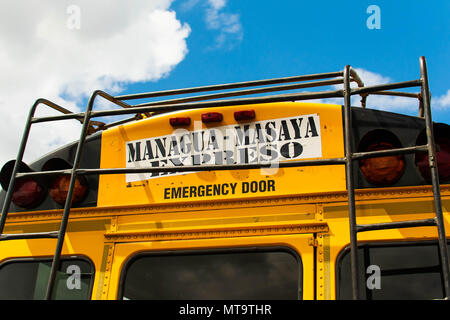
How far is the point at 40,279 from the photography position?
323 centimetres

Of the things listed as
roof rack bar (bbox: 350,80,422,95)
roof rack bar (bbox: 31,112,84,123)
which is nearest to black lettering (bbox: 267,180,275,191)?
roof rack bar (bbox: 350,80,422,95)

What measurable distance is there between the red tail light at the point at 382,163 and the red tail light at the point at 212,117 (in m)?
0.87

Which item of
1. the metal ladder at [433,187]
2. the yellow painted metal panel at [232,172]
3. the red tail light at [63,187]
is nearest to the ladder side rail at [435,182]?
the metal ladder at [433,187]

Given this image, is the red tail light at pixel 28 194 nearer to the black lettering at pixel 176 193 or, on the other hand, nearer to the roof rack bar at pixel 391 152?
the black lettering at pixel 176 193

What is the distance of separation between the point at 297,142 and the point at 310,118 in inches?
6.9

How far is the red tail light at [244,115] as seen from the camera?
3.17 m

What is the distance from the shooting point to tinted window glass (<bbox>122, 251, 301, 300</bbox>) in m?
2.73

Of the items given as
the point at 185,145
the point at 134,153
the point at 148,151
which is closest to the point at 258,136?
the point at 185,145

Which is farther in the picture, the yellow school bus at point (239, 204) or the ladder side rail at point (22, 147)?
the ladder side rail at point (22, 147)

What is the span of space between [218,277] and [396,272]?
3.04 feet

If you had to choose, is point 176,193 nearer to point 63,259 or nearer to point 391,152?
point 63,259

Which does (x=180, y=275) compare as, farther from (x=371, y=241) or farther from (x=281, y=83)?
(x=281, y=83)
